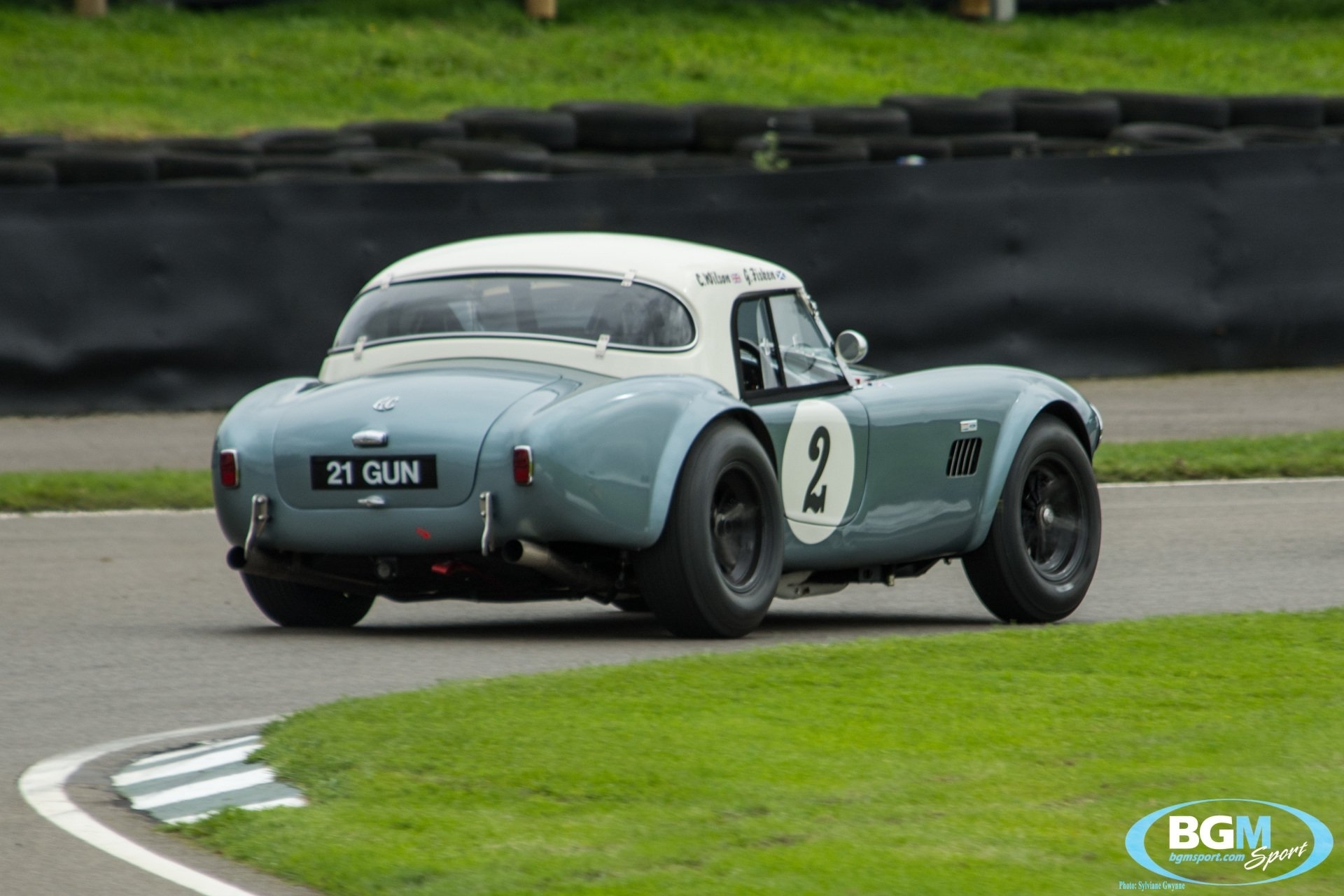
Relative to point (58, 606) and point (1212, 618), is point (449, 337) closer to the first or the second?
point (58, 606)

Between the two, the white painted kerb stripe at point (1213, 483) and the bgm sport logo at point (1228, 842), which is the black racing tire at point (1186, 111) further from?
the bgm sport logo at point (1228, 842)

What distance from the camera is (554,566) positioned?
7.38 metres

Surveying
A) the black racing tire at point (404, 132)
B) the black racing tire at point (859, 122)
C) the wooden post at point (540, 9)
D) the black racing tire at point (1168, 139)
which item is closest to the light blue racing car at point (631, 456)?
the black racing tire at point (1168, 139)

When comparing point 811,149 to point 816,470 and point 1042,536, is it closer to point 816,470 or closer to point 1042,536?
point 1042,536

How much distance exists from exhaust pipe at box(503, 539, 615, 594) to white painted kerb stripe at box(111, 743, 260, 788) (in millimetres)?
1662

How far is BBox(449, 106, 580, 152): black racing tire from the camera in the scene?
21.2m

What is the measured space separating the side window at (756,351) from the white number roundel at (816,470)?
0.18m

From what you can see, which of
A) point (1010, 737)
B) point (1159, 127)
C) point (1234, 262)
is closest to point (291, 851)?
point (1010, 737)

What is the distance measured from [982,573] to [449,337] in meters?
2.25

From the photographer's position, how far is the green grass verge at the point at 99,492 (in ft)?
41.7

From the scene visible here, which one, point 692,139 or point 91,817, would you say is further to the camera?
point 692,139

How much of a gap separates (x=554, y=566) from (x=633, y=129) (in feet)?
47.2

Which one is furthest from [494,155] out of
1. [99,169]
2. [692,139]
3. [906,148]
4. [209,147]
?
[906,148]

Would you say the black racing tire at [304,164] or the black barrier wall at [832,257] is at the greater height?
the black racing tire at [304,164]
